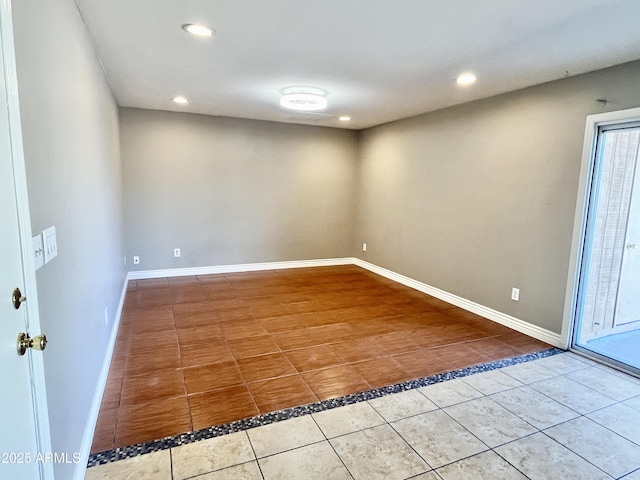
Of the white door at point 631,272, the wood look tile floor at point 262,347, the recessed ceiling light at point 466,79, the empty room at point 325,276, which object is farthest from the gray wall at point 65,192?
the white door at point 631,272

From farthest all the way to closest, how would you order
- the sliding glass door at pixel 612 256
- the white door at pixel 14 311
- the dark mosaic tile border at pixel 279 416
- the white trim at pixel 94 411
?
the sliding glass door at pixel 612 256, the dark mosaic tile border at pixel 279 416, the white trim at pixel 94 411, the white door at pixel 14 311

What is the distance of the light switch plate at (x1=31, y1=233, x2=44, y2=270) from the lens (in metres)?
1.22

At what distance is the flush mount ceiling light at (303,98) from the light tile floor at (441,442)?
2.99m

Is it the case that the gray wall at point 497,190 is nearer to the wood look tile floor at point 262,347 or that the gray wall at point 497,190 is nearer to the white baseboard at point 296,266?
the white baseboard at point 296,266

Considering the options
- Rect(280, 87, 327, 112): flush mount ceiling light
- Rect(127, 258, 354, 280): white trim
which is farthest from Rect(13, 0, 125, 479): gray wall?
Rect(127, 258, 354, 280): white trim

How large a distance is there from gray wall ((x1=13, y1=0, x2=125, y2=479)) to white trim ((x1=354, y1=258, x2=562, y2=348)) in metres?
3.67

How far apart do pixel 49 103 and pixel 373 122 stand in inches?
185

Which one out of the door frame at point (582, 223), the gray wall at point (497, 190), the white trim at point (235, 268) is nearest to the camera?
the door frame at point (582, 223)

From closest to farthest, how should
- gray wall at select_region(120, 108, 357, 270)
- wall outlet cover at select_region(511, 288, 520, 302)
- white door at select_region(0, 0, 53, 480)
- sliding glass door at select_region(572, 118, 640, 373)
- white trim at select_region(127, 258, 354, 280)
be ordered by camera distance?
white door at select_region(0, 0, 53, 480), sliding glass door at select_region(572, 118, 640, 373), wall outlet cover at select_region(511, 288, 520, 302), gray wall at select_region(120, 108, 357, 270), white trim at select_region(127, 258, 354, 280)

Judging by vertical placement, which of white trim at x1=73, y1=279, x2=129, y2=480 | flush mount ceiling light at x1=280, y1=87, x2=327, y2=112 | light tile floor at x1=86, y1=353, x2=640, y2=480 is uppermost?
flush mount ceiling light at x1=280, y1=87, x2=327, y2=112

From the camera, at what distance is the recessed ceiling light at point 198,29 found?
231 centimetres

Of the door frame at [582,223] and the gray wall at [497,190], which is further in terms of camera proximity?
the gray wall at [497,190]

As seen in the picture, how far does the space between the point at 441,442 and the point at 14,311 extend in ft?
6.74

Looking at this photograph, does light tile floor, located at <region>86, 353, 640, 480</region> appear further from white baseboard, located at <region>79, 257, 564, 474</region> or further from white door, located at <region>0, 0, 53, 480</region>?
white door, located at <region>0, 0, 53, 480</region>
